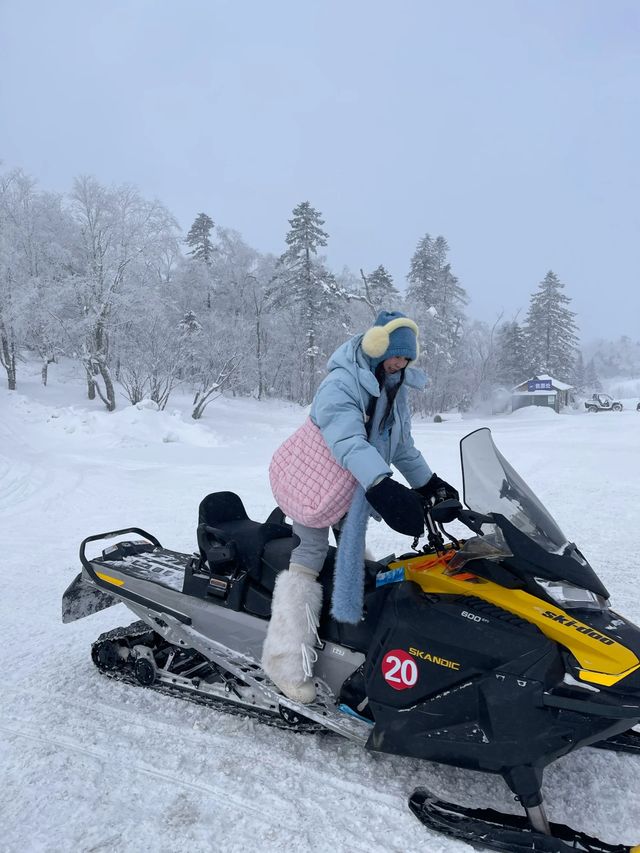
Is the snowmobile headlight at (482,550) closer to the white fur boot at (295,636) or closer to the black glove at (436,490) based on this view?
the black glove at (436,490)

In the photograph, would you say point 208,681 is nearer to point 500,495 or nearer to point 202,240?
point 500,495

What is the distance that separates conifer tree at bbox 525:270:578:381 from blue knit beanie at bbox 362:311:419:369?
4975 centimetres

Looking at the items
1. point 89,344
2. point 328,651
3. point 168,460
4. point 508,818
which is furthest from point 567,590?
point 89,344

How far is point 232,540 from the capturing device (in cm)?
290

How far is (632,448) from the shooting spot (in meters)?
12.4

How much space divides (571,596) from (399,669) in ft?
2.46

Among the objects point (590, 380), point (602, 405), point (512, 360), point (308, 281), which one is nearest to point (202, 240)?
point (308, 281)

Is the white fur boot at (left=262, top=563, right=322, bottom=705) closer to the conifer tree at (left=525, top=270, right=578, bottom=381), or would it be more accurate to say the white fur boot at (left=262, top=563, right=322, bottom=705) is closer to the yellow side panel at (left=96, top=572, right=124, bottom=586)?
the yellow side panel at (left=96, top=572, right=124, bottom=586)

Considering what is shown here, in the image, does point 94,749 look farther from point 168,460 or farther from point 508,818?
point 168,460

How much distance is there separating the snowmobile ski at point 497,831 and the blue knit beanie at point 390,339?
183cm

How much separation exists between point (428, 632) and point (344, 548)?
487 mm

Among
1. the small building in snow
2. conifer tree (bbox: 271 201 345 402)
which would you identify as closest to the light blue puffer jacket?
conifer tree (bbox: 271 201 345 402)

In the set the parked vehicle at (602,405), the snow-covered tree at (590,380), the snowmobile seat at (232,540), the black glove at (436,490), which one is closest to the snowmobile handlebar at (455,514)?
the black glove at (436,490)

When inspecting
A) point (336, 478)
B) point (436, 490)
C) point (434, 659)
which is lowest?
point (434, 659)
